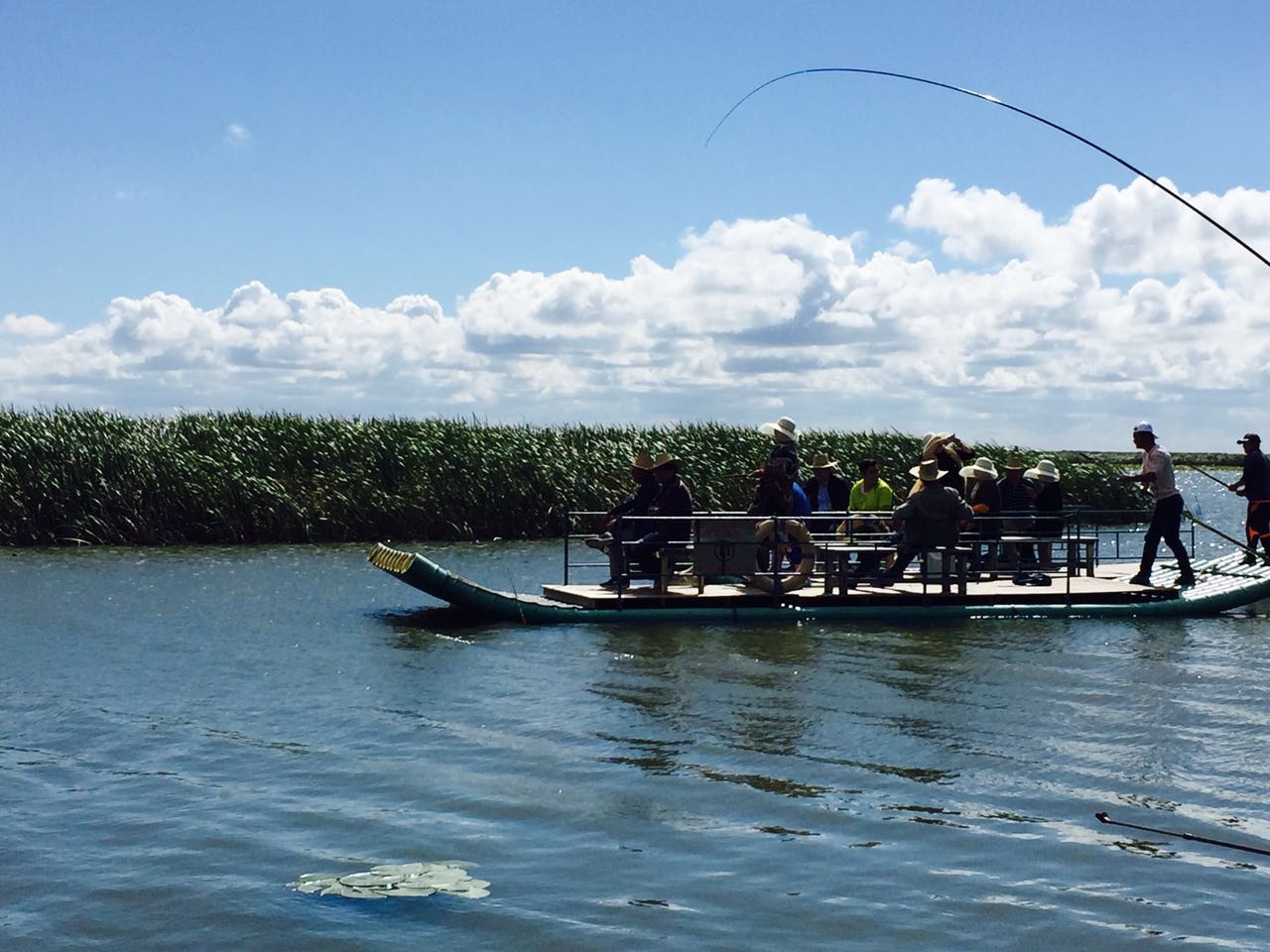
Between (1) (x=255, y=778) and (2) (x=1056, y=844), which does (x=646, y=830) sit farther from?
(1) (x=255, y=778)

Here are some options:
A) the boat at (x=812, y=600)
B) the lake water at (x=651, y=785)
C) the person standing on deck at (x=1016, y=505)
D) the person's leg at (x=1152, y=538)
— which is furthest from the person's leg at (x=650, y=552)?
the person's leg at (x=1152, y=538)

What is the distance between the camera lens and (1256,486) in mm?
22047

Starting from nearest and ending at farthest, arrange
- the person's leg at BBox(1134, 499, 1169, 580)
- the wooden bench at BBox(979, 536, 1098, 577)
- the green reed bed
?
the wooden bench at BBox(979, 536, 1098, 577) < the person's leg at BBox(1134, 499, 1169, 580) < the green reed bed

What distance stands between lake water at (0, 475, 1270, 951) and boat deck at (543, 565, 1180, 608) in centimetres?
46

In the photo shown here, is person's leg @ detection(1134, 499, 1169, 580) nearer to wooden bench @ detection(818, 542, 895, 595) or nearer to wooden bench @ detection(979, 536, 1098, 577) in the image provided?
wooden bench @ detection(979, 536, 1098, 577)

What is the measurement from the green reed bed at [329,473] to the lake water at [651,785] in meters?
16.0

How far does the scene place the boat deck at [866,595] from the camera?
19578 mm

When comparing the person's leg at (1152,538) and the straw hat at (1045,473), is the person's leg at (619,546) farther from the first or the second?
the person's leg at (1152,538)

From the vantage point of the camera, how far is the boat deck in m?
19.6

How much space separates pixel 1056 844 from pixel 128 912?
535 centimetres

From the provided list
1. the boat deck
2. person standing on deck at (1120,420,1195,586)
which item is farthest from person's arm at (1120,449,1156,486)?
the boat deck

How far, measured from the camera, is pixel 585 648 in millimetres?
18188

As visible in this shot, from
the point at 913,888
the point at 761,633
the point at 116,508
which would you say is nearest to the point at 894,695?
the point at 761,633

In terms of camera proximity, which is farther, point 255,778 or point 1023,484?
point 1023,484
